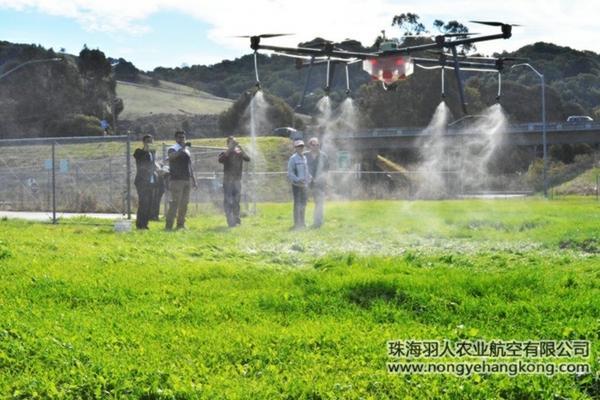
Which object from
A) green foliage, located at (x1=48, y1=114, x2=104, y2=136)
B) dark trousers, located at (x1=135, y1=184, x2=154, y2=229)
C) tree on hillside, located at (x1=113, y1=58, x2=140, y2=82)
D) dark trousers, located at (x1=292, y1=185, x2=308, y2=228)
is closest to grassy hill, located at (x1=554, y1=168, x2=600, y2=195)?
dark trousers, located at (x1=292, y1=185, x2=308, y2=228)

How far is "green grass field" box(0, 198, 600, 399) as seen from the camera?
6.37 m

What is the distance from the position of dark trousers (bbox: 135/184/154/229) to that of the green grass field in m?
5.01

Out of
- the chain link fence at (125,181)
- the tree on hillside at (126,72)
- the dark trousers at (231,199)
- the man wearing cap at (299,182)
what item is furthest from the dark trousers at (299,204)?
the tree on hillside at (126,72)

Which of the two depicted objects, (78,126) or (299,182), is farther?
(78,126)

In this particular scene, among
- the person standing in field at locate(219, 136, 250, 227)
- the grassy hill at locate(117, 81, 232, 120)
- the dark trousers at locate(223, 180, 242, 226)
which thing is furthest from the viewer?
the grassy hill at locate(117, 81, 232, 120)

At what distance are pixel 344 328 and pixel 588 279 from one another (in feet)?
14.4

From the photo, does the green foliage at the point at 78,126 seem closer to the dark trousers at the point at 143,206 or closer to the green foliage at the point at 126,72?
the green foliage at the point at 126,72

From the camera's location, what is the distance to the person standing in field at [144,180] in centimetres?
2058

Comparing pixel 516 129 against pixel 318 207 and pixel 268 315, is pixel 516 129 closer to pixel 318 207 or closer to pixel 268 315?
pixel 318 207

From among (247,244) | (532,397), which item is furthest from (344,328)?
(247,244)

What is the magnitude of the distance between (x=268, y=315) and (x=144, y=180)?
13568mm

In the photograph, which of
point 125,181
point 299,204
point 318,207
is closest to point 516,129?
point 125,181

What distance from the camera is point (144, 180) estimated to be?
21578mm

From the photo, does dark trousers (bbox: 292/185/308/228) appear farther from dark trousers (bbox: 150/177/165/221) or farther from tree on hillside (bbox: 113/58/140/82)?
tree on hillside (bbox: 113/58/140/82)
